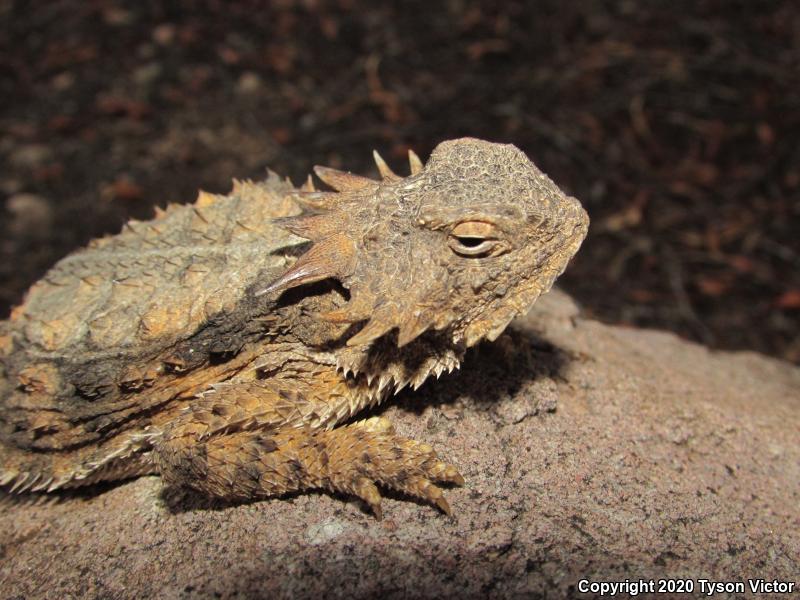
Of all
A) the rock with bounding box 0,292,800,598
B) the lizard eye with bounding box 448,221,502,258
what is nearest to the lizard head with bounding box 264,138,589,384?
the lizard eye with bounding box 448,221,502,258

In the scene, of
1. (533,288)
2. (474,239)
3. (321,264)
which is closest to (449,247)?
(474,239)

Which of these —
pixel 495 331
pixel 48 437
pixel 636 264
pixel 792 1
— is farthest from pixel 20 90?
pixel 792 1

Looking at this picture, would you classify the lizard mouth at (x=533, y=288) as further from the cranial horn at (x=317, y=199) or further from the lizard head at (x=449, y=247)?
the cranial horn at (x=317, y=199)

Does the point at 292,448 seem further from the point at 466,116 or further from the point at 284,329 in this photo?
the point at 466,116

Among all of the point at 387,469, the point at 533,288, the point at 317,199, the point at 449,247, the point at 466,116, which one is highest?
the point at 317,199

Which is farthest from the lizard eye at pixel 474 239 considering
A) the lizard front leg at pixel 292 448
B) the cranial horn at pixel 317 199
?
the lizard front leg at pixel 292 448

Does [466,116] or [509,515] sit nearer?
[509,515]

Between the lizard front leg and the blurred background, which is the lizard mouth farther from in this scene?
the blurred background

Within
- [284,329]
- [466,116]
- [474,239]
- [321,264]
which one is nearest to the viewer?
[474,239]
